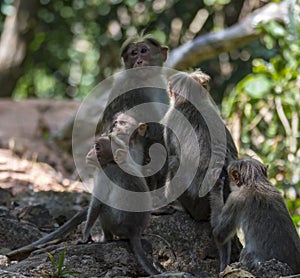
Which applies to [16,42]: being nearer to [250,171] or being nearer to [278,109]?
[278,109]

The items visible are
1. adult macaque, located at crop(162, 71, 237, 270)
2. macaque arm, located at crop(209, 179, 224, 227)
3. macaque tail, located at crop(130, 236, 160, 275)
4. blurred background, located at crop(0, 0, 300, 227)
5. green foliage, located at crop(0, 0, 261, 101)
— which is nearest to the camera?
macaque tail, located at crop(130, 236, 160, 275)

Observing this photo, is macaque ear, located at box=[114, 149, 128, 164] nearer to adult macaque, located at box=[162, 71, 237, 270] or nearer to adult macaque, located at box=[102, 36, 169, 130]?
adult macaque, located at box=[162, 71, 237, 270]

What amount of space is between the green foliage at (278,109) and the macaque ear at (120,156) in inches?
128

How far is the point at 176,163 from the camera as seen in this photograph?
234 inches

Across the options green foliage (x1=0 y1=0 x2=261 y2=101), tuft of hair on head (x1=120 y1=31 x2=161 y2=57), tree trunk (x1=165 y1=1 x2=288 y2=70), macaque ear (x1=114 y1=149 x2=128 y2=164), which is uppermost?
tuft of hair on head (x1=120 y1=31 x2=161 y2=57)

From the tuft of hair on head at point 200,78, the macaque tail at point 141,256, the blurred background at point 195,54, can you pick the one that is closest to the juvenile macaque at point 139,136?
the tuft of hair on head at point 200,78

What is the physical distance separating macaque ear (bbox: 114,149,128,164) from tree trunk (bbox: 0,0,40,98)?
9.32 m

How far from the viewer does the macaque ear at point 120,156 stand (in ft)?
18.6

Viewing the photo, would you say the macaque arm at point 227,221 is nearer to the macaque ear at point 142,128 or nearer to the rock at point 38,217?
the macaque ear at point 142,128

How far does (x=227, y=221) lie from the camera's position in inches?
202

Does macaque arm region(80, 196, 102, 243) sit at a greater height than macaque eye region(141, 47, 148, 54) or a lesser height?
lesser

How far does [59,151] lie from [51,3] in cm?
576

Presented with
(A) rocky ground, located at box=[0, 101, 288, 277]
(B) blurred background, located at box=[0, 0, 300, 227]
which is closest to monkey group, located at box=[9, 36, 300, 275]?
(A) rocky ground, located at box=[0, 101, 288, 277]

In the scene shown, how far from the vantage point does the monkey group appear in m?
4.84
